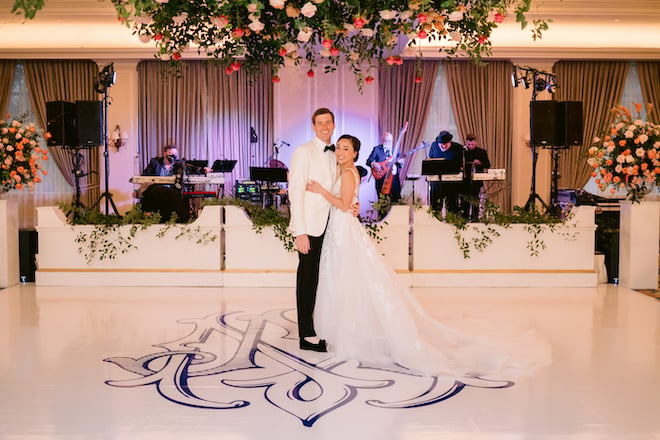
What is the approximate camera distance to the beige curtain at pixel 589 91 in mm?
12281

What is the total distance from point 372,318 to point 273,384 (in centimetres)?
83

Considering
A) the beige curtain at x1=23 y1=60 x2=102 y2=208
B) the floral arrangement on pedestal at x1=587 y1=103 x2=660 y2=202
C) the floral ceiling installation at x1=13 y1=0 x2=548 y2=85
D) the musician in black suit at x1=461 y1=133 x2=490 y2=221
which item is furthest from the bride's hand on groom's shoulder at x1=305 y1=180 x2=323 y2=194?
the beige curtain at x1=23 y1=60 x2=102 y2=208

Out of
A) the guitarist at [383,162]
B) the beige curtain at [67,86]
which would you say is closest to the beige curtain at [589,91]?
the guitarist at [383,162]

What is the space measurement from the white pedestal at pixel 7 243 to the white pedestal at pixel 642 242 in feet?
21.5

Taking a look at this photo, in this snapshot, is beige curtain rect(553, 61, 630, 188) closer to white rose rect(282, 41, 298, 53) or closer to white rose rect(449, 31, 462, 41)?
white rose rect(449, 31, 462, 41)

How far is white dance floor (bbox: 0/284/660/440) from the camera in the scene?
3066mm

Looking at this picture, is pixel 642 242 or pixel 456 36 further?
pixel 642 242

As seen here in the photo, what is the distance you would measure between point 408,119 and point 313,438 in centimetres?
999

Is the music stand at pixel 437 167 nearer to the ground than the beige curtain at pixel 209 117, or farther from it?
nearer to the ground

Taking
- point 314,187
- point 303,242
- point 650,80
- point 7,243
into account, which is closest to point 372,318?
point 303,242

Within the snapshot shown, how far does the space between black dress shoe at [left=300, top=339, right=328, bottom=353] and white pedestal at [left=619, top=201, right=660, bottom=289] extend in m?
4.08

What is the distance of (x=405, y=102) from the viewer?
40.6ft

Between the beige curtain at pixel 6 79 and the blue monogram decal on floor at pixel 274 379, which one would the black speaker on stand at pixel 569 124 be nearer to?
the blue monogram decal on floor at pixel 274 379

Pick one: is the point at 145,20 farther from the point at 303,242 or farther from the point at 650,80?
the point at 650,80
